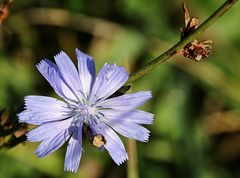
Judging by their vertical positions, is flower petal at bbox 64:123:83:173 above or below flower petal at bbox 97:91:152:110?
below

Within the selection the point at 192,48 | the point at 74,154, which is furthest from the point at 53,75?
the point at 192,48

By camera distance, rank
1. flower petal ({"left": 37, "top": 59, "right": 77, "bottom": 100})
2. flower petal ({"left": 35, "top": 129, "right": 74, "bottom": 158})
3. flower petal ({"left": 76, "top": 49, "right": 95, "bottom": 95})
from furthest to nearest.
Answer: flower petal ({"left": 76, "top": 49, "right": 95, "bottom": 95}) < flower petal ({"left": 37, "top": 59, "right": 77, "bottom": 100}) < flower petal ({"left": 35, "top": 129, "right": 74, "bottom": 158})

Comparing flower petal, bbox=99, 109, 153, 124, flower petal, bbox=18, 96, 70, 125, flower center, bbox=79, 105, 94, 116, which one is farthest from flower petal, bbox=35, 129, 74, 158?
flower petal, bbox=99, 109, 153, 124

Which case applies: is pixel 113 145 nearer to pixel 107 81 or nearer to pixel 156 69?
pixel 107 81

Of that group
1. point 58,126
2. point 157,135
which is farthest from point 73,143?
point 157,135

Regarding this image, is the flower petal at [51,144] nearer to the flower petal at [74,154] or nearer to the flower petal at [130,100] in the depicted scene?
the flower petal at [74,154]

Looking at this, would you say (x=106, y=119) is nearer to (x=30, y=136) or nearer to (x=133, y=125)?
(x=133, y=125)

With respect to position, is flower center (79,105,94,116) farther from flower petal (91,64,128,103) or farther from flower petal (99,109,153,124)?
flower petal (99,109,153,124)
